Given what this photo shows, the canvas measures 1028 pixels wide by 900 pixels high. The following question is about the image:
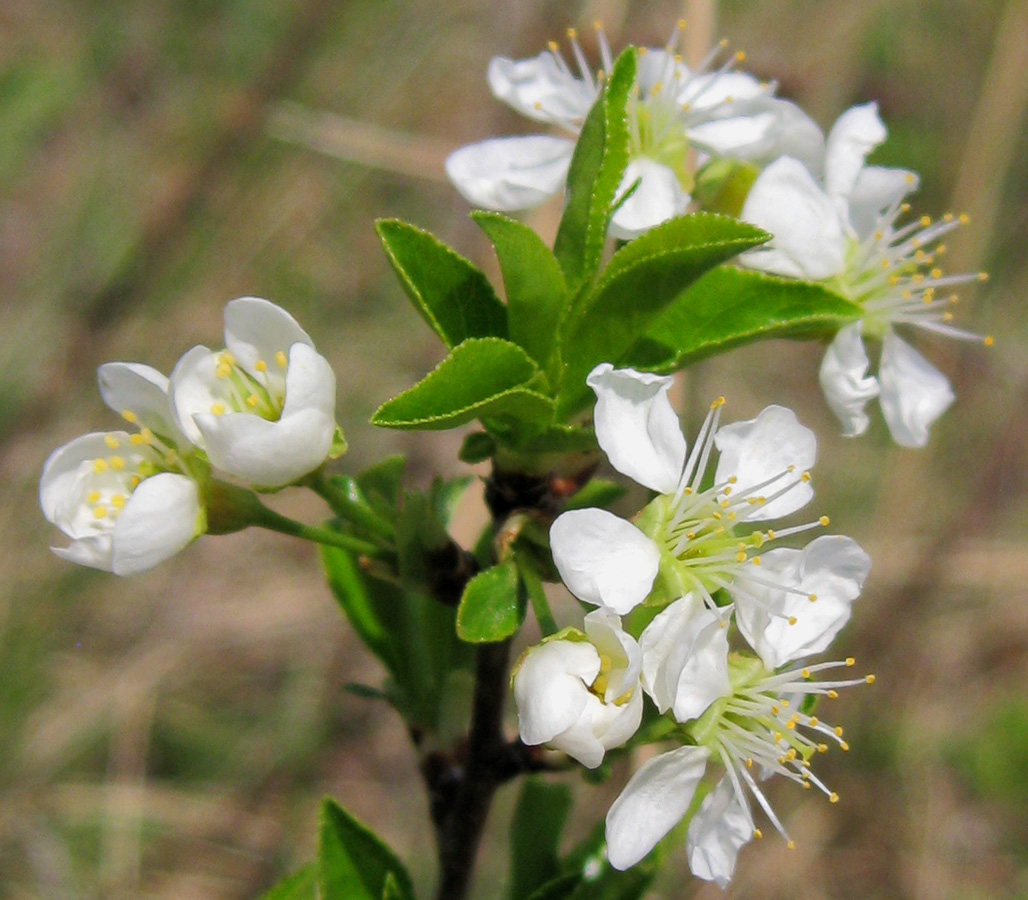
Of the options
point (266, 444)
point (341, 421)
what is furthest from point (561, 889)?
point (341, 421)

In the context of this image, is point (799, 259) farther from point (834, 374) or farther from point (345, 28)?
point (345, 28)

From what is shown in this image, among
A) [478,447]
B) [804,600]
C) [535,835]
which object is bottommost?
[535,835]

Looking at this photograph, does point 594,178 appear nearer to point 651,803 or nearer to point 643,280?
point 643,280

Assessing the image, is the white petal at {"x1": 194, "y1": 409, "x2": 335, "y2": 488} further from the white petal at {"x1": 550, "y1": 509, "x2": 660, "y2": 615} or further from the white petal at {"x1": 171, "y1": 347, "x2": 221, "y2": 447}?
the white petal at {"x1": 550, "y1": 509, "x2": 660, "y2": 615}

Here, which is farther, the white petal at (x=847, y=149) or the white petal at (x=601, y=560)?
the white petal at (x=847, y=149)

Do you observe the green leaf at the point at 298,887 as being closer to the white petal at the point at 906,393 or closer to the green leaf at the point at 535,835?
the green leaf at the point at 535,835

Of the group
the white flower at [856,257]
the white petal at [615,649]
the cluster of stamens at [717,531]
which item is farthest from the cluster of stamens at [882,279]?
the white petal at [615,649]
